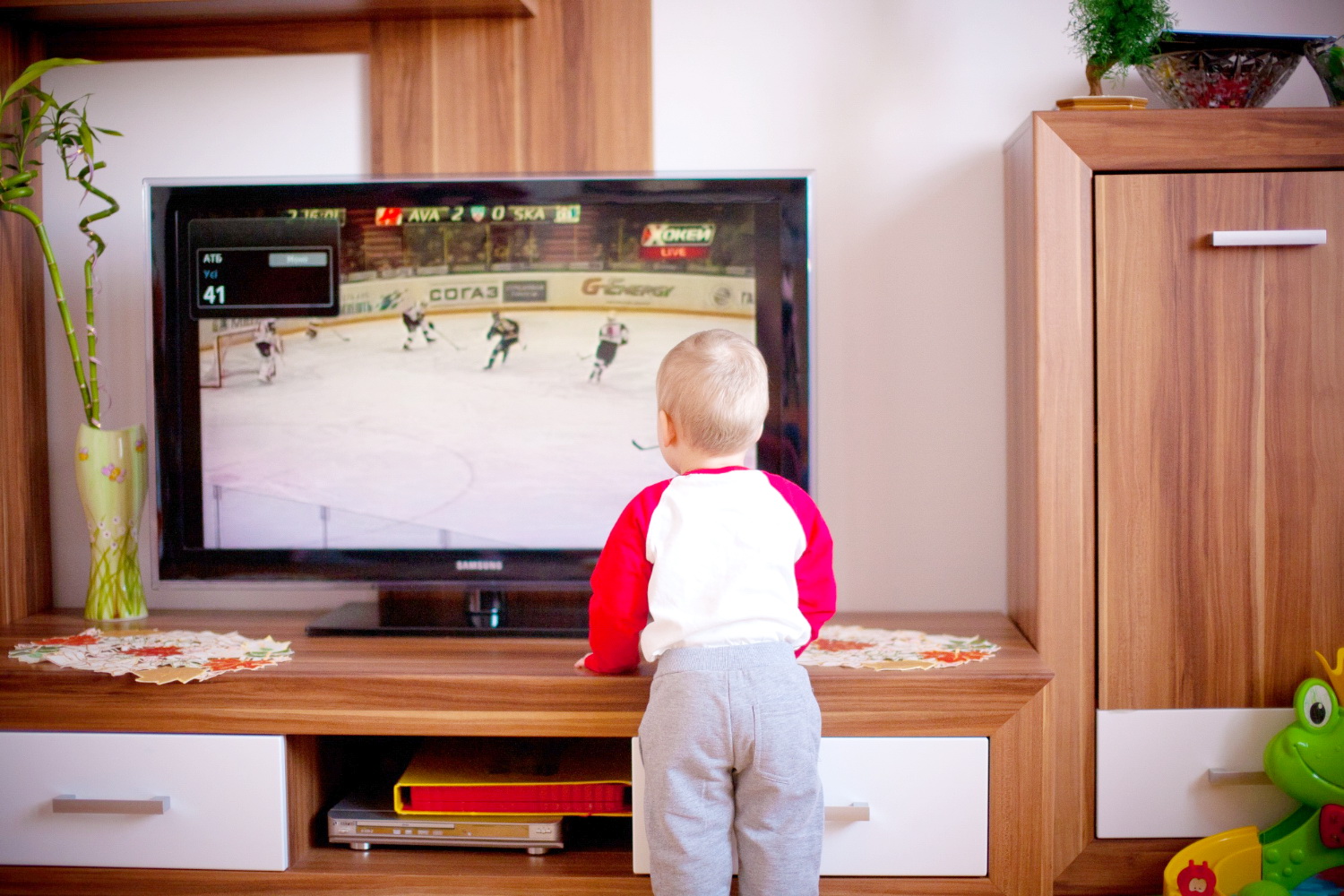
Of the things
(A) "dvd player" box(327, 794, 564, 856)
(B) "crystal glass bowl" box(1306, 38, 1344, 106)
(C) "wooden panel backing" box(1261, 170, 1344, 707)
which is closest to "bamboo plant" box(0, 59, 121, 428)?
(A) "dvd player" box(327, 794, 564, 856)

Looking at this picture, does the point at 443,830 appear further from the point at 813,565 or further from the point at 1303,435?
the point at 1303,435

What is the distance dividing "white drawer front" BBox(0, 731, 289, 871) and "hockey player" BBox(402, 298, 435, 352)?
743mm

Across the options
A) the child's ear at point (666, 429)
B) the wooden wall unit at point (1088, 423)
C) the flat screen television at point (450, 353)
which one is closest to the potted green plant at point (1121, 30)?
the wooden wall unit at point (1088, 423)

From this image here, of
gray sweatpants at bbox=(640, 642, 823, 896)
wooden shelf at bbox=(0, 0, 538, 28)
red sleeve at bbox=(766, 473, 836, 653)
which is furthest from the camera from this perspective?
wooden shelf at bbox=(0, 0, 538, 28)

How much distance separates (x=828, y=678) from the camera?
1.65 metres

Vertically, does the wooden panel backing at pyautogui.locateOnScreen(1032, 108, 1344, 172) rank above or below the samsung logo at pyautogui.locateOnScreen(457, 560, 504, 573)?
above

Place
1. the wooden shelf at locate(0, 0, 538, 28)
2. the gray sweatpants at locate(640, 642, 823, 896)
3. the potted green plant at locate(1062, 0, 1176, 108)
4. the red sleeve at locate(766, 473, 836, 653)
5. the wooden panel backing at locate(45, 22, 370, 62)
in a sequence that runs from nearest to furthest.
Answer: the gray sweatpants at locate(640, 642, 823, 896), the red sleeve at locate(766, 473, 836, 653), the potted green plant at locate(1062, 0, 1176, 108), the wooden shelf at locate(0, 0, 538, 28), the wooden panel backing at locate(45, 22, 370, 62)

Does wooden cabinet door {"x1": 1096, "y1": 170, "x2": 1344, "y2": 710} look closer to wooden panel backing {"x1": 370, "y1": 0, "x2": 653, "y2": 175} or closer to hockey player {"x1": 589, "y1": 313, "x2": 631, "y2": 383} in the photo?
hockey player {"x1": 589, "y1": 313, "x2": 631, "y2": 383}

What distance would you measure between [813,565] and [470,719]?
591 millimetres

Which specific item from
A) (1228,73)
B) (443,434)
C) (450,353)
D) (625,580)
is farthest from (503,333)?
(1228,73)

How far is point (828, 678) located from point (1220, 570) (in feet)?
2.23

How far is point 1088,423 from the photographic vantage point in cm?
176

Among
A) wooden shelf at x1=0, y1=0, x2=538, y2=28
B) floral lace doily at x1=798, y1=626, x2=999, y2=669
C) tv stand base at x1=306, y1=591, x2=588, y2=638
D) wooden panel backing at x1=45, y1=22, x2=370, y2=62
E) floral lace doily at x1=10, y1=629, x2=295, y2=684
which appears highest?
wooden shelf at x1=0, y1=0, x2=538, y2=28

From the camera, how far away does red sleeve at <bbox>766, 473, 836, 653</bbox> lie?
1.59 metres
